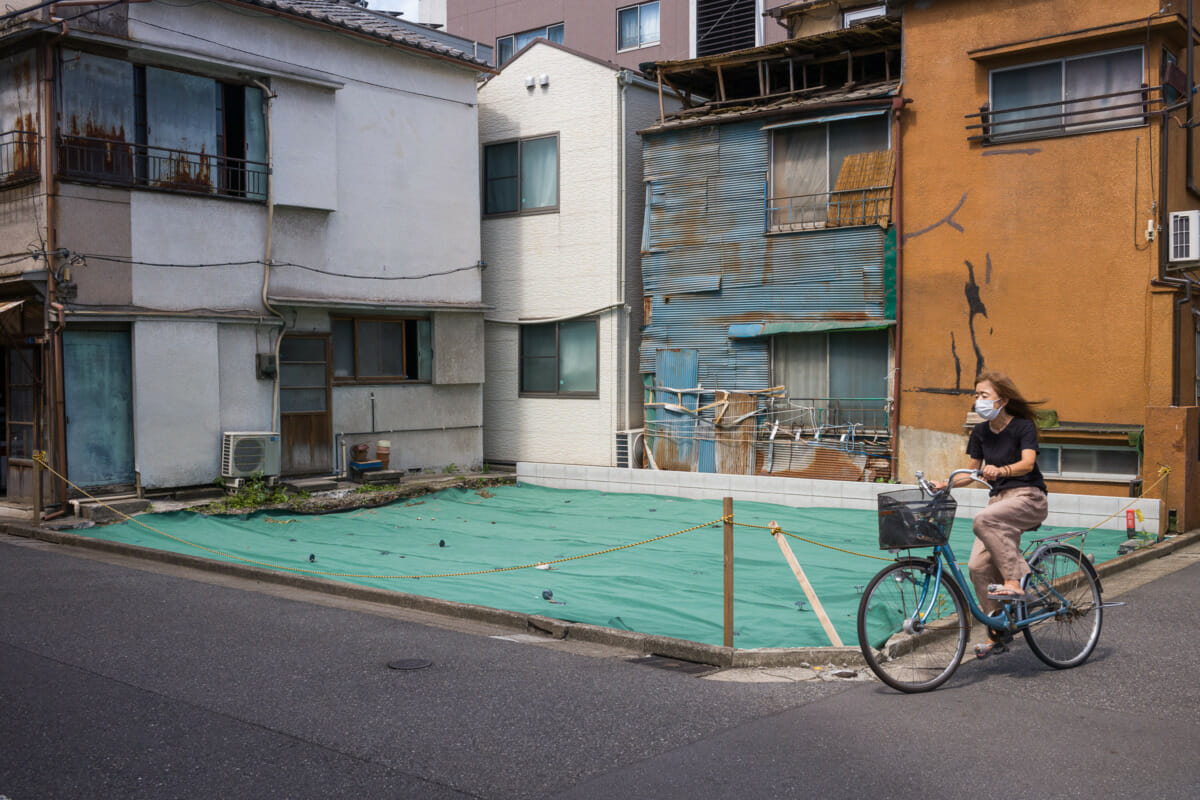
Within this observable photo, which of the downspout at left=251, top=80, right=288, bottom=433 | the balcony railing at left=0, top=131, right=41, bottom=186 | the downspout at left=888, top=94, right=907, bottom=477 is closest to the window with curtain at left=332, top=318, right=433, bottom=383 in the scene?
the downspout at left=251, top=80, right=288, bottom=433

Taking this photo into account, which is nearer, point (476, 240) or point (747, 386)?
point (747, 386)

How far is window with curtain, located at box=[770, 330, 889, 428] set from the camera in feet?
51.3

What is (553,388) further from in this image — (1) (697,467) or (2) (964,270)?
(2) (964,270)

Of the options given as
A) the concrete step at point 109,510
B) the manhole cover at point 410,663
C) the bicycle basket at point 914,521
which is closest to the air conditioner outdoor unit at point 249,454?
the concrete step at point 109,510

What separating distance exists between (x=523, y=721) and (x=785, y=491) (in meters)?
10.1

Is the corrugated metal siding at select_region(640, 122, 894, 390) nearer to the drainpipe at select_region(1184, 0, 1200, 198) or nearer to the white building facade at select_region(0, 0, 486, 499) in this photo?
the white building facade at select_region(0, 0, 486, 499)

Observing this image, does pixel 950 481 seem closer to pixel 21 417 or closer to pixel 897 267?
pixel 897 267

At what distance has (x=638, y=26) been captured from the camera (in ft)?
93.5

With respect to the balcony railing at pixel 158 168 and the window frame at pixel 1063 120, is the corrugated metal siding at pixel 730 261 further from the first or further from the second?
the balcony railing at pixel 158 168

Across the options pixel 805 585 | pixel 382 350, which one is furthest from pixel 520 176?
pixel 805 585

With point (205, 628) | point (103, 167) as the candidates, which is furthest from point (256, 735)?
point (103, 167)

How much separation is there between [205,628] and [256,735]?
9.47ft

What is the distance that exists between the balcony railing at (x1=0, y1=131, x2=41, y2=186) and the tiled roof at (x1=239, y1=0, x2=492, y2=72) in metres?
3.81

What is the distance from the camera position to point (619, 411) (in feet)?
60.9
